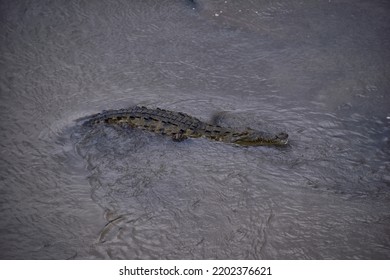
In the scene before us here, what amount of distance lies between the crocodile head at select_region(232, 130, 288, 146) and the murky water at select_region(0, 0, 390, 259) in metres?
0.09

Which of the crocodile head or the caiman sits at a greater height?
the caiman

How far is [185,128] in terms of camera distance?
13.5 ft

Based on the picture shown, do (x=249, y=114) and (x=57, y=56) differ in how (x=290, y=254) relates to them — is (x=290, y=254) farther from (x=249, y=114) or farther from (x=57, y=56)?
(x=57, y=56)

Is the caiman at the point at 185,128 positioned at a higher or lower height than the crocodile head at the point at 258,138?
higher

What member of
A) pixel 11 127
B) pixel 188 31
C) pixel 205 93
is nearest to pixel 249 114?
pixel 205 93

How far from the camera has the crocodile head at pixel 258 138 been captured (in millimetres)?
4078

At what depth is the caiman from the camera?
413cm

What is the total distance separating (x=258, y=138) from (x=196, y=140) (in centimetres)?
64

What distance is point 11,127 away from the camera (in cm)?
427

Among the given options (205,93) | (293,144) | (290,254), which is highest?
(205,93)

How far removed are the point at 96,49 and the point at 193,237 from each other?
10.9 ft

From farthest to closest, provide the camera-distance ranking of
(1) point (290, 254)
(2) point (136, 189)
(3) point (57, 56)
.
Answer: (3) point (57, 56), (2) point (136, 189), (1) point (290, 254)

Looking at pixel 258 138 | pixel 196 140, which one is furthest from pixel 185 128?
pixel 258 138

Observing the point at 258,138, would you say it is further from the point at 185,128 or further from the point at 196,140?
the point at 185,128
